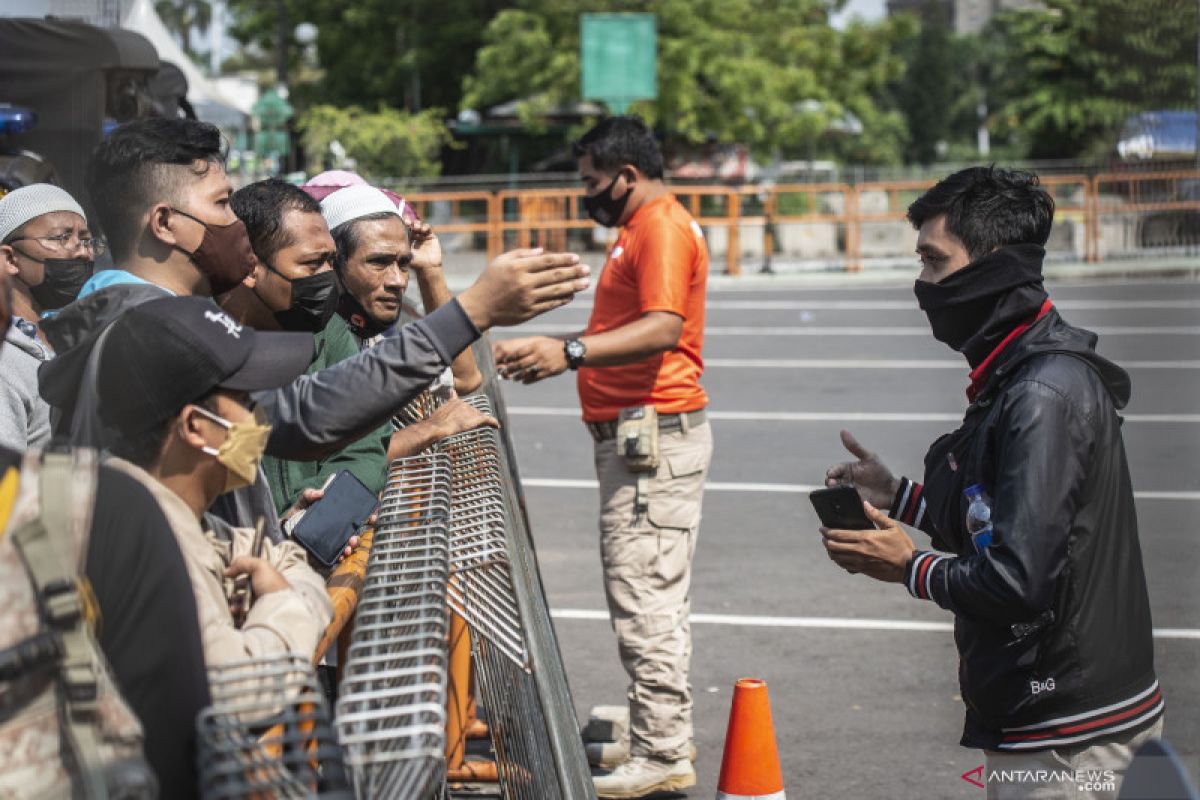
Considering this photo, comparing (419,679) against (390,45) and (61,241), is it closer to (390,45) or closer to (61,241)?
(61,241)

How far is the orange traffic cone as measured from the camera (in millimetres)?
4309

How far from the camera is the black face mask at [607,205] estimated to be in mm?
5789

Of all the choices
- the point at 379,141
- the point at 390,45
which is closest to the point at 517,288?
the point at 379,141

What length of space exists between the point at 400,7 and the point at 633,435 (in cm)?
3734

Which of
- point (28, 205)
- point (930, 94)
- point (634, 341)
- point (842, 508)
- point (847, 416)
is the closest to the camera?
point (842, 508)

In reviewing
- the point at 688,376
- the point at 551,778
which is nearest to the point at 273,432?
the point at 551,778

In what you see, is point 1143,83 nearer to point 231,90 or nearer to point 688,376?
point 688,376

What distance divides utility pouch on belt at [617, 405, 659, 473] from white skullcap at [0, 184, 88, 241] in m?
2.06

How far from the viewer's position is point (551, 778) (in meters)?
2.99

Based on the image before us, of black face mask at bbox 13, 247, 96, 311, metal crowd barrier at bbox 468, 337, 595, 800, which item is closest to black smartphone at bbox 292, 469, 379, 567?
metal crowd barrier at bbox 468, 337, 595, 800

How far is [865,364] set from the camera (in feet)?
52.0

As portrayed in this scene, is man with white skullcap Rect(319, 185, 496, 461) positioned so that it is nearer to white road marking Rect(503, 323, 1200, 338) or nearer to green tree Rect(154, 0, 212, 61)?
white road marking Rect(503, 323, 1200, 338)

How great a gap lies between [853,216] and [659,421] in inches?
842

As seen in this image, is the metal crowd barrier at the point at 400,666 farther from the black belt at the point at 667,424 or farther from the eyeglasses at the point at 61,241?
the black belt at the point at 667,424
